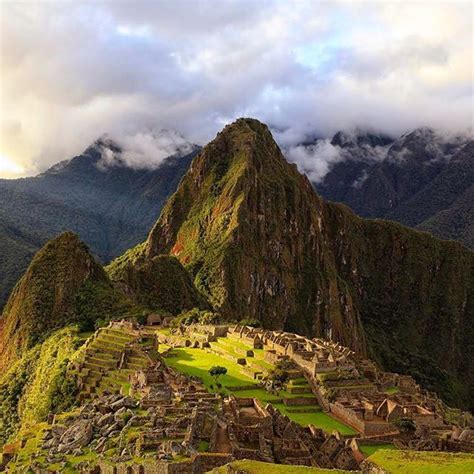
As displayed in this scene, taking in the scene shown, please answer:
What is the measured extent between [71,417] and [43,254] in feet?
263

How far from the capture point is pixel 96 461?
24.0m

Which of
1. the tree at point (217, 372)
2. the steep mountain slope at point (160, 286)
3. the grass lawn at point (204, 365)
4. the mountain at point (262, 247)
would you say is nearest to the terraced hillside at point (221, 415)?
the grass lawn at point (204, 365)

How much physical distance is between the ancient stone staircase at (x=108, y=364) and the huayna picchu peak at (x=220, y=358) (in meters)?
0.23

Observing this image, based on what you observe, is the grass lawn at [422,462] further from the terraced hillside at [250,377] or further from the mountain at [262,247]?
the mountain at [262,247]

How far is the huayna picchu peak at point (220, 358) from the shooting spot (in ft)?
86.6

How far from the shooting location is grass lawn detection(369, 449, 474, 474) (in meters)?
19.8

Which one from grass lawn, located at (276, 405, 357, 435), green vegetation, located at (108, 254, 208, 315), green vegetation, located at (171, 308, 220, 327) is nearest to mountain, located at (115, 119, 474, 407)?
green vegetation, located at (108, 254, 208, 315)

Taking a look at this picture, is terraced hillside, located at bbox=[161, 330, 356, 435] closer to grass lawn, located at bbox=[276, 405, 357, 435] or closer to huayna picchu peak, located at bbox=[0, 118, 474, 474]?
grass lawn, located at bbox=[276, 405, 357, 435]

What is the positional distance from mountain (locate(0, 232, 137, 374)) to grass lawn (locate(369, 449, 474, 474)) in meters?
69.4

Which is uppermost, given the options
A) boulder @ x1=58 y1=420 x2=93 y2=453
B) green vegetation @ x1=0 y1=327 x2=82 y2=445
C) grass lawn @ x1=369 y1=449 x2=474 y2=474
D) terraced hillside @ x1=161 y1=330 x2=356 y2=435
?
grass lawn @ x1=369 y1=449 x2=474 y2=474

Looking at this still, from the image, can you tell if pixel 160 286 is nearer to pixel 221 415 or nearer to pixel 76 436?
pixel 221 415

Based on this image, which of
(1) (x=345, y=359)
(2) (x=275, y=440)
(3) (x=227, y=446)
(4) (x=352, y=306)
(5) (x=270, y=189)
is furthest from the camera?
(4) (x=352, y=306)

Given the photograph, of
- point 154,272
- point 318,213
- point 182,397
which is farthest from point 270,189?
point 182,397

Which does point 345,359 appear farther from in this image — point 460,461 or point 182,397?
point 460,461
